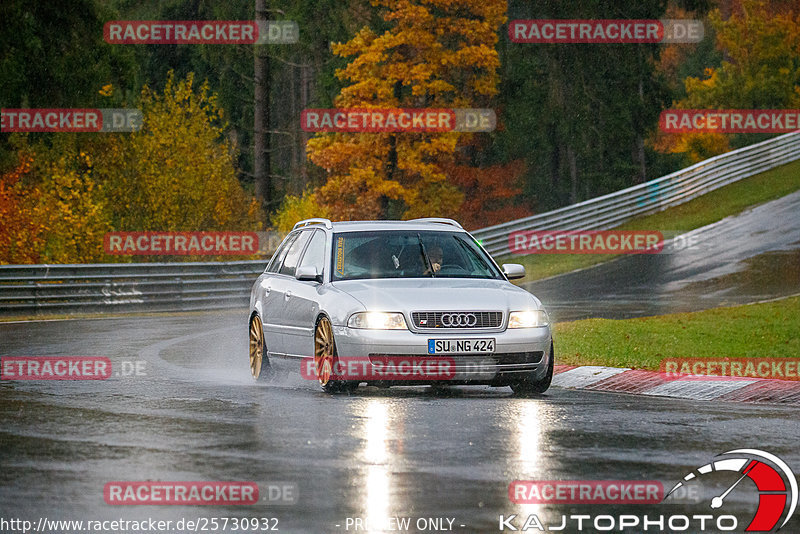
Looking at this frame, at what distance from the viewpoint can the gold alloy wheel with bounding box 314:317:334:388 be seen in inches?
537

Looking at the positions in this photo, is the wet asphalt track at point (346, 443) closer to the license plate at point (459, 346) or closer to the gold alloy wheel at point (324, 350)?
the gold alloy wheel at point (324, 350)

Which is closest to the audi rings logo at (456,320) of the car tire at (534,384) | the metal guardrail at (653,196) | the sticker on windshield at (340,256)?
the car tire at (534,384)

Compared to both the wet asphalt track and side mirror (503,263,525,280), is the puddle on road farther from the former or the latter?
the wet asphalt track

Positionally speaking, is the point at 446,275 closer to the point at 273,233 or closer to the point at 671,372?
the point at 671,372

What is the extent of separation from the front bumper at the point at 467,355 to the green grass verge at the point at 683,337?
3238 millimetres

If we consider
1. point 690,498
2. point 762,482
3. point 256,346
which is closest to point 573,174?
point 256,346

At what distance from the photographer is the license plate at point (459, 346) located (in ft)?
43.2

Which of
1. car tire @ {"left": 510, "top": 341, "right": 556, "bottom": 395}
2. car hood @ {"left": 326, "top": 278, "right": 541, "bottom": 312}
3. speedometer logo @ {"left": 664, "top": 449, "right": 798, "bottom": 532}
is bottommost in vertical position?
car tire @ {"left": 510, "top": 341, "right": 556, "bottom": 395}

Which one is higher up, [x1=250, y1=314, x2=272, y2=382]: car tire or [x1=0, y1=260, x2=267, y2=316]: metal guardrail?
[x1=250, y1=314, x2=272, y2=382]: car tire

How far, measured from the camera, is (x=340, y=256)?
1473 cm

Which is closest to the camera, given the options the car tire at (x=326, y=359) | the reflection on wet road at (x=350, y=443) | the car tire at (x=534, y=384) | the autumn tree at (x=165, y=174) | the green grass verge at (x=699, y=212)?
the reflection on wet road at (x=350, y=443)

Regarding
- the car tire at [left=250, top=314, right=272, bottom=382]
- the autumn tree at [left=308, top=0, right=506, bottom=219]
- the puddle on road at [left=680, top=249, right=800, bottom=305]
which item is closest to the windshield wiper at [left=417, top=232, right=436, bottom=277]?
the car tire at [left=250, top=314, right=272, bottom=382]

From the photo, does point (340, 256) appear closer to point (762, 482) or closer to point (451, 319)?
point (451, 319)

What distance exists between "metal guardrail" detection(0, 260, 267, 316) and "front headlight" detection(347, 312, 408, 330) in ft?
60.0
